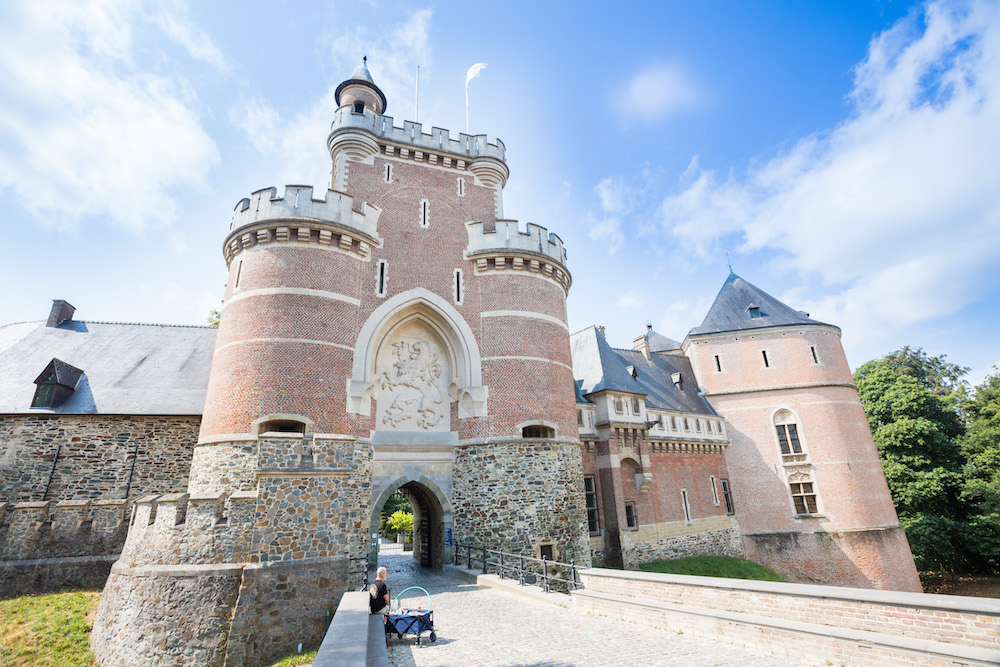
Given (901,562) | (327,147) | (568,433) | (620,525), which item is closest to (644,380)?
(620,525)

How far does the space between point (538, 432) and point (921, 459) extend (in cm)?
2522

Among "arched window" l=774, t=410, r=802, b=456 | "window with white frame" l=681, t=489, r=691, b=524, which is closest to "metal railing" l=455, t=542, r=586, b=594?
"window with white frame" l=681, t=489, r=691, b=524

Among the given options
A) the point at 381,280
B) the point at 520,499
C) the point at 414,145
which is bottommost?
the point at 520,499

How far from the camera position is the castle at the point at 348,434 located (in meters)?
10.1

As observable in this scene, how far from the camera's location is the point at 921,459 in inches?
1090

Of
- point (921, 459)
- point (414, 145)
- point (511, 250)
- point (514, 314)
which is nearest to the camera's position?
point (514, 314)

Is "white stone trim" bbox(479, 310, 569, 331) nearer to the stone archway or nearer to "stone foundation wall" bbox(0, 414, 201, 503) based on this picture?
the stone archway

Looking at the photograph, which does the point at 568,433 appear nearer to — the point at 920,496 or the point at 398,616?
the point at 398,616

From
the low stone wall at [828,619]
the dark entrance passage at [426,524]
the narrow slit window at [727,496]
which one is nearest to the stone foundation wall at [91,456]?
the dark entrance passage at [426,524]

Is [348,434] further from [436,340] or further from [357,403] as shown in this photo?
[436,340]

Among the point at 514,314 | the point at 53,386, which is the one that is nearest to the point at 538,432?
the point at 514,314

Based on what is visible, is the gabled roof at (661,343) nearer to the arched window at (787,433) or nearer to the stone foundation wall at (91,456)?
the arched window at (787,433)

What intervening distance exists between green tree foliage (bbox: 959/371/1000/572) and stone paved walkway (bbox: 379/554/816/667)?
94.7 ft

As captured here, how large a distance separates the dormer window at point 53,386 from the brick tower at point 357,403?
609cm
